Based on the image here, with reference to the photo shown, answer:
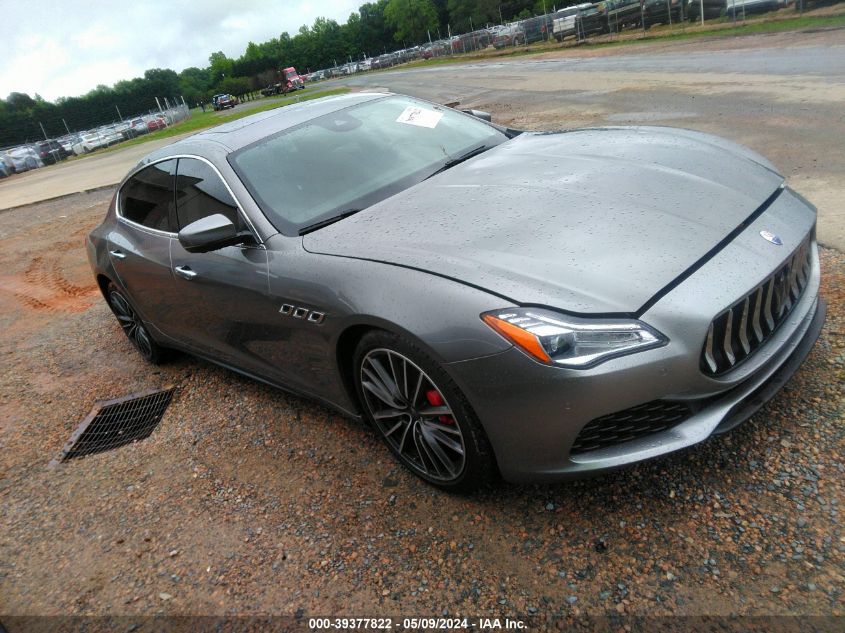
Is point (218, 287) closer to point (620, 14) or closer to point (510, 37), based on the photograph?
point (620, 14)

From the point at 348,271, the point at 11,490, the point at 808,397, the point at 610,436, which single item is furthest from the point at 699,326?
the point at 11,490

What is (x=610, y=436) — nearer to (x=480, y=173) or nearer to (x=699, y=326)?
(x=699, y=326)

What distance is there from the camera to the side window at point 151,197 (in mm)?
3848

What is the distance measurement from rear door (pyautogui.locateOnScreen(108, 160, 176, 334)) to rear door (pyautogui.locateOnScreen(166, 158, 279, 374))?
0.44 ft

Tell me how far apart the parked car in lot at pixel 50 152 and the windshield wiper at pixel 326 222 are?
4408cm

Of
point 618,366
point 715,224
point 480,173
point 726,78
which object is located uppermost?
point 480,173

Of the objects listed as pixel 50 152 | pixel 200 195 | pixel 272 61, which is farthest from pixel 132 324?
pixel 272 61

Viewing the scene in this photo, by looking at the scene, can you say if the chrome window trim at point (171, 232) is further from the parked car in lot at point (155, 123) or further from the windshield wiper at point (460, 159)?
the parked car in lot at point (155, 123)

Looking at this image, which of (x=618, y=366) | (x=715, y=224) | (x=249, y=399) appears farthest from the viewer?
(x=249, y=399)

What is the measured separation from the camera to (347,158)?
11.0ft

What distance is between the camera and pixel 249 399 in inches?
157

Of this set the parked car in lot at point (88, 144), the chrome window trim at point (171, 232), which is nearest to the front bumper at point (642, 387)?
the chrome window trim at point (171, 232)

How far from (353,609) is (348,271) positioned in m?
1.29

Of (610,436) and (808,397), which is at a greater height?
(610,436)
